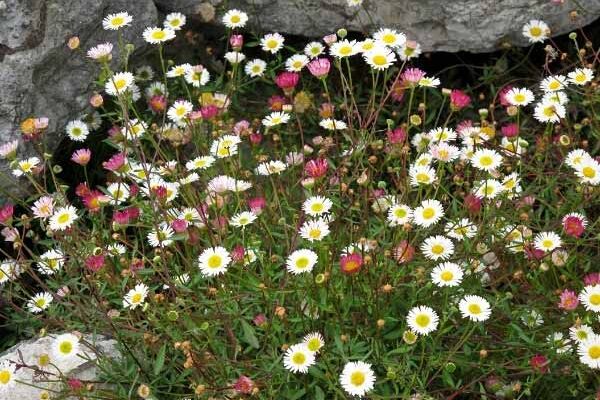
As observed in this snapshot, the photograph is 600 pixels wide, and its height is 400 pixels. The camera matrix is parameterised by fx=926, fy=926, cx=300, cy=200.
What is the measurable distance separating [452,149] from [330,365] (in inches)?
31.3

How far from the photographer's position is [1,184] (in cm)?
318

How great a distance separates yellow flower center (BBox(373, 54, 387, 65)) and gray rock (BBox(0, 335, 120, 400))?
115cm

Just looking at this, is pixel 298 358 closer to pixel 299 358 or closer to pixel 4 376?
pixel 299 358

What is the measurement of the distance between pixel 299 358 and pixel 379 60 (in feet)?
3.40

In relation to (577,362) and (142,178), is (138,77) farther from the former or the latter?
(577,362)

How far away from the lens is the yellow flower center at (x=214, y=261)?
8.00 feet

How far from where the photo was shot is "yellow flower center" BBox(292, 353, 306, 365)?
2.23 metres

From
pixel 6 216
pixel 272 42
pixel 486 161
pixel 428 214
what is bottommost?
pixel 428 214

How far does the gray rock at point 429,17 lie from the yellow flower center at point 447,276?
61.4 inches

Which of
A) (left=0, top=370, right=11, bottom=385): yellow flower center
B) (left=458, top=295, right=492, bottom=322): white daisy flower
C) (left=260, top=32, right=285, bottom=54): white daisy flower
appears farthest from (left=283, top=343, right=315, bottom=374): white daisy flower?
(left=260, top=32, right=285, bottom=54): white daisy flower

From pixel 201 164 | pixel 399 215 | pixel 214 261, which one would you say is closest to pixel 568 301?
pixel 399 215

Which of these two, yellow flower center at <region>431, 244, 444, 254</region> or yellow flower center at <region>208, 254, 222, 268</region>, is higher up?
yellow flower center at <region>431, 244, 444, 254</region>

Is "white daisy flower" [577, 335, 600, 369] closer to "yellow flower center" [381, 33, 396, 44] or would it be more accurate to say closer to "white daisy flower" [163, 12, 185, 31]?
"yellow flower center" [381, 33, 396, 44]

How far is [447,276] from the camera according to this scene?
7.82 feet
